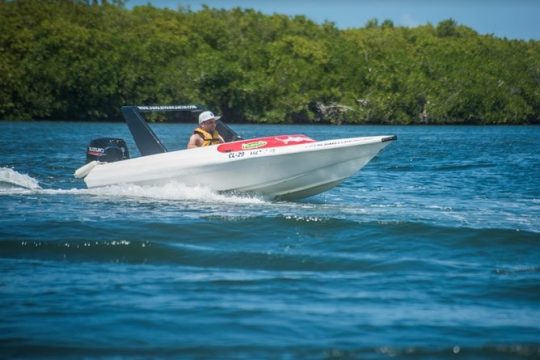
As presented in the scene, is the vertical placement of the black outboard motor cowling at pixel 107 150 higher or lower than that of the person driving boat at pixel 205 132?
lower

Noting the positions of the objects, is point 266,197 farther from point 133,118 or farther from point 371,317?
point 371,317

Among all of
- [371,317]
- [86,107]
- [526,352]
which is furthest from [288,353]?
[86,107]

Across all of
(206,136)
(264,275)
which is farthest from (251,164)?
(264,275)

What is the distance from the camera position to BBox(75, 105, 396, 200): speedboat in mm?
14047

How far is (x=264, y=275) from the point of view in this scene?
9570 millimetres

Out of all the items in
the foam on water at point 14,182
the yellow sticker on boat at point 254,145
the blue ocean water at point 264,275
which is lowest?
the blue ocean water at point 264,275

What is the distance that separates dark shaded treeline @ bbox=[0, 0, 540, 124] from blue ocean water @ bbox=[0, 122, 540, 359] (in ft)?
180

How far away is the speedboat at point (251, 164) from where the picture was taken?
14.0 meters

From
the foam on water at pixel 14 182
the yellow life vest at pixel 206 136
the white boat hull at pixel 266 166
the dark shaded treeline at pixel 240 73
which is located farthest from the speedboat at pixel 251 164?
the dark shaded treeline at pixel 240 73

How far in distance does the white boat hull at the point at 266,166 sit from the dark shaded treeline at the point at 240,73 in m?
54.1

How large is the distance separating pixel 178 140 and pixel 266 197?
22283 millimetres

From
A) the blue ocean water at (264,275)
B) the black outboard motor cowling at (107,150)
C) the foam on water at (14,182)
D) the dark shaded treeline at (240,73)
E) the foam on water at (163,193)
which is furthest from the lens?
the dark shaded treeline at (240,73)

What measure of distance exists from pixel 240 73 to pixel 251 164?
63.6m

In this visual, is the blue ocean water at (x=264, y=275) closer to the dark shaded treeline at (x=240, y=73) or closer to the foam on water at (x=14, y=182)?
the foam on water at (x=14, y=182)
